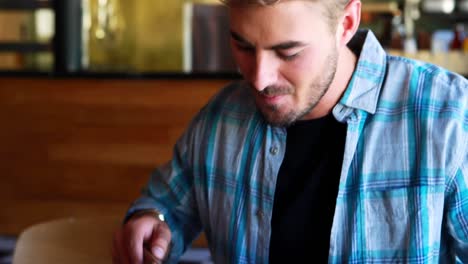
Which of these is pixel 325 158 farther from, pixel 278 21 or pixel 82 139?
pixel 82 139

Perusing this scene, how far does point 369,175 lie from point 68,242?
0.64 m

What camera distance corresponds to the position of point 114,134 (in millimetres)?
4316

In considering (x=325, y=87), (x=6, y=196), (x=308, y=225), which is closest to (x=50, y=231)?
(x=308, y=225)

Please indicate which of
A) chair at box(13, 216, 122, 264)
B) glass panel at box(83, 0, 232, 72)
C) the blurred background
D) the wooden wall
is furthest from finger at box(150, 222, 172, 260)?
glass panel at box(83, 0, 232, 72)

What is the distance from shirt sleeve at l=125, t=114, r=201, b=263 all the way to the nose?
0.35 metres

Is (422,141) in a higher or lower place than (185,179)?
higher

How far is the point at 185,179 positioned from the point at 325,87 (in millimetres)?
420

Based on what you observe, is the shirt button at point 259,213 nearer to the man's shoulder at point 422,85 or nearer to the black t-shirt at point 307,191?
the black t-shirt at point 307,191

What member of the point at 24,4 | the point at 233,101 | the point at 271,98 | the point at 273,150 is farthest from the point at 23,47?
the point at 271,98

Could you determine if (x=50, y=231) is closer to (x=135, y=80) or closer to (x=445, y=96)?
(x=445, y=96)

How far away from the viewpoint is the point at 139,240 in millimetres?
1392

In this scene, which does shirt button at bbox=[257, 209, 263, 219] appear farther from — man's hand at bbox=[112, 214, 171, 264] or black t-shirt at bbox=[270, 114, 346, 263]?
man's hand at bbox=[112, 214, 171, 264]

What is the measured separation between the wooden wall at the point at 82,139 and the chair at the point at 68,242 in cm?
264

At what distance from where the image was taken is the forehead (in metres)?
1.31
